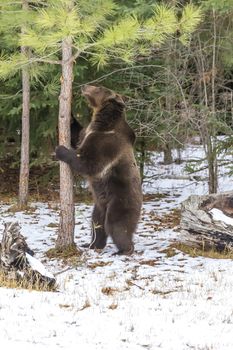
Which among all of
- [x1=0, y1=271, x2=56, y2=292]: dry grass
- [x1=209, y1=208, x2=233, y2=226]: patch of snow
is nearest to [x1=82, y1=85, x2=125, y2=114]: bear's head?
[x1=209, y1=208, x2=233, y2=226]: patch of snow

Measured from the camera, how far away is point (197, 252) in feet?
30.0

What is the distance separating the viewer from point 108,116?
9062mm

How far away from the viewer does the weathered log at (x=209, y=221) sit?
9086 millimetres

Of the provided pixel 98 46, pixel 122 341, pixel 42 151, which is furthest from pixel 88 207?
pixel 122 341

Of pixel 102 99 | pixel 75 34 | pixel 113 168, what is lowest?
pixel 113 168

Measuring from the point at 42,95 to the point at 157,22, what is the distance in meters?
5.57

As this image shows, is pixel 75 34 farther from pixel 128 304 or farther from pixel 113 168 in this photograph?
pixel 128 304

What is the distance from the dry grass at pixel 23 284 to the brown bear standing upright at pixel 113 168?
2.28 m

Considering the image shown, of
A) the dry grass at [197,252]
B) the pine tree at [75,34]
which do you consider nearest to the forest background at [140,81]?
the pine tree at [75,34]

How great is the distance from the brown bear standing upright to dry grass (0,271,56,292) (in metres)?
2.28

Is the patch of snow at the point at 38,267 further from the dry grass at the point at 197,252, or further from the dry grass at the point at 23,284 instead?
the dry grass at the point at 197,252

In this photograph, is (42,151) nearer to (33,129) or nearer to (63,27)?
(33,129)

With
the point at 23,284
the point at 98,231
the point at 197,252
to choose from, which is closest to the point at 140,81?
the point at 98,231

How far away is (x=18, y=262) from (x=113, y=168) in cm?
249
